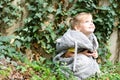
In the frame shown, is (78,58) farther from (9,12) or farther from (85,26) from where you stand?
(9,12)

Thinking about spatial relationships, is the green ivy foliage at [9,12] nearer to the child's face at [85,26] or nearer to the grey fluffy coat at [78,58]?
the grey fluffy coat at [78,58]

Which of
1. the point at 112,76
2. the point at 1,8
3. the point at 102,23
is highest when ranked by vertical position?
the point at 1,8

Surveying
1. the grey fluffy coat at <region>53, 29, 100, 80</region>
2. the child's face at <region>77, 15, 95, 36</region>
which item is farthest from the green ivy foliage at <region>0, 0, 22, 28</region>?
the child's face at <region>77, 15, 95, 36</region>

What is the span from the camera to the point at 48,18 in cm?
736

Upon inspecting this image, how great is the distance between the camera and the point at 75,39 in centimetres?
573

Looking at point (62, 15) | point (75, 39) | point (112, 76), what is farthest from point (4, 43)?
point (112, 76)

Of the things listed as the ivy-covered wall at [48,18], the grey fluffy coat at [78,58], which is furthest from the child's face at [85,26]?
the ivy-covered wall at [48,18]

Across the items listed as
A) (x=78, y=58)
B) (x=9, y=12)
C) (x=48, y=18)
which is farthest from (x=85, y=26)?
(x=9, y=12)

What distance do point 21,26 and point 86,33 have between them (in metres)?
1.88

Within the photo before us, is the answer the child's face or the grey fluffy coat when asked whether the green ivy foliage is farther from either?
the child's face

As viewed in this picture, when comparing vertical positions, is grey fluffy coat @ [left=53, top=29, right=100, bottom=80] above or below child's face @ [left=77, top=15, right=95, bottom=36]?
below

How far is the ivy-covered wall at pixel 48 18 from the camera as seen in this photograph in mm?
7262

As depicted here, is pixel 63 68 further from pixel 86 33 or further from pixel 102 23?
pixel 102 23

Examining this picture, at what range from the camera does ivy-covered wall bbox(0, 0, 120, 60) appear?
7.26 metres
